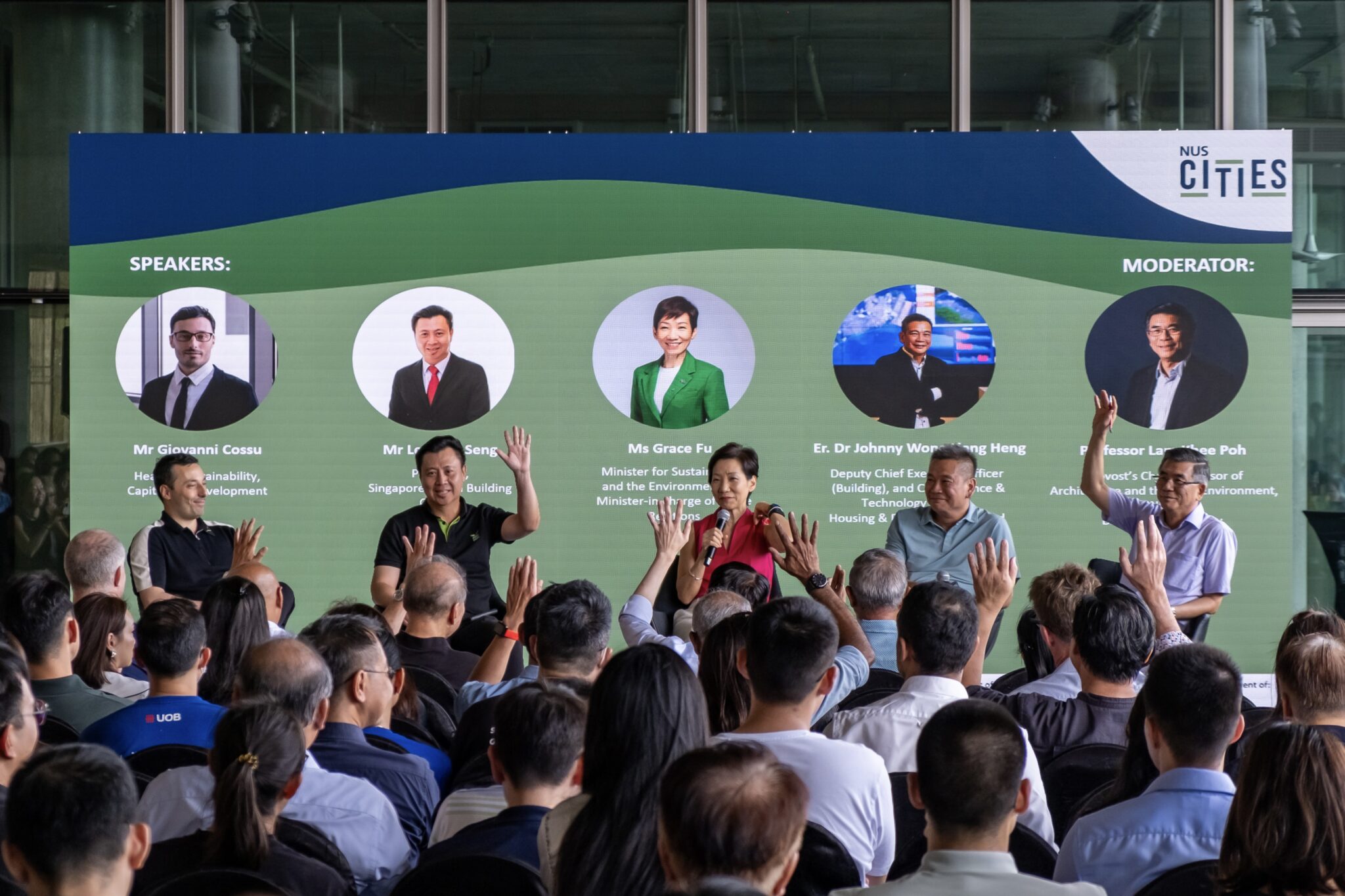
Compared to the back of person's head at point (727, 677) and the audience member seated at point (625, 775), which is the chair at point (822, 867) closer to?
the audience member seated at point (625, 775)

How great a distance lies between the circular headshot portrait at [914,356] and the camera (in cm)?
668

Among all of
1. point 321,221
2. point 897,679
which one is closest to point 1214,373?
point 897,679

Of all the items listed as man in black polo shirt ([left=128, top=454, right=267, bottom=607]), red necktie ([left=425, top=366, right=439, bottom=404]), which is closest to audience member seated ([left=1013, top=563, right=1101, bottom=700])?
red necktie ([left=425, top=366, right=439, bottom=404])

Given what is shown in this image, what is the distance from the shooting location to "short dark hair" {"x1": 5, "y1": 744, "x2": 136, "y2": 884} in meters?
1.88

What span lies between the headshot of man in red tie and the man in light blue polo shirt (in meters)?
3.13

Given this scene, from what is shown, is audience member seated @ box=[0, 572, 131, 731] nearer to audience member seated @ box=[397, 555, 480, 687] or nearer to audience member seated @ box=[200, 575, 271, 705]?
audience member seated @ box=[200, 575, 271, 705]

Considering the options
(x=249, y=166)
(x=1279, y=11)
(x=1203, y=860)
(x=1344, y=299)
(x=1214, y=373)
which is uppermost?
(x=1279, y=11)

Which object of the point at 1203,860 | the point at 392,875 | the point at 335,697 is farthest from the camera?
the point at 335,697

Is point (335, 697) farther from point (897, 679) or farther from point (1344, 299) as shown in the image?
point (1344, 299)

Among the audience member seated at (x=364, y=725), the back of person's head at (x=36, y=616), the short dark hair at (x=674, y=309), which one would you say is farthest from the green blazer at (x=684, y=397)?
the back of person's head at (x=36, y=616)

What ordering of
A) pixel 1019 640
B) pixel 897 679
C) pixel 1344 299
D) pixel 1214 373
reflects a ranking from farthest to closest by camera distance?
1. pixel 1344 299
2. pixel 1214 373
3. pixel 1019 640
4. pixel 897 679

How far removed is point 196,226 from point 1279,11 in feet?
20.1

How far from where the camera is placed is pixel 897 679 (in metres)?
4.20

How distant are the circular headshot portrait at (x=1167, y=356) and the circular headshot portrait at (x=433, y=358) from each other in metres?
3.09
